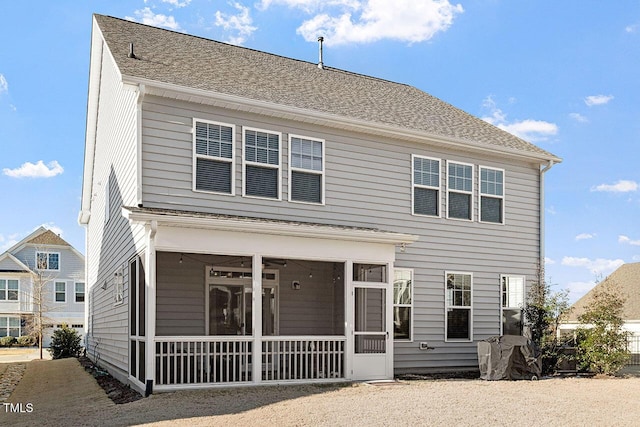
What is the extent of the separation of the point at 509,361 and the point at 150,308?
750 cm

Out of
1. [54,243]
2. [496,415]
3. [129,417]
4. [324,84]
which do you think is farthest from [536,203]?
[54,243]

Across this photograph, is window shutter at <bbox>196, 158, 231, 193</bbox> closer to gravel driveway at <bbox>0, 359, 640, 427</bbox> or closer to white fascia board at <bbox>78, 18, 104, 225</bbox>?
gravel driveway at <bbox>0, 359, 640, 427</bbox>

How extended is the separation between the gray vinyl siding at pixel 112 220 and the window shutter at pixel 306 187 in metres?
3.30

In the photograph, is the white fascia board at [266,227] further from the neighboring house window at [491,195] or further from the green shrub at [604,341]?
the green shrub at [604,341]

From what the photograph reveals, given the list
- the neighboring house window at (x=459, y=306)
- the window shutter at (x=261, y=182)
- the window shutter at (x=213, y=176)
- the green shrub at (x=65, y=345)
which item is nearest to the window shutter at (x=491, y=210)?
the neighboring house window at (x=459, y=306)

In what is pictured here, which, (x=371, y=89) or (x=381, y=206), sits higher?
(x=371, y=89)

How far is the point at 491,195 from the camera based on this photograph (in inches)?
629

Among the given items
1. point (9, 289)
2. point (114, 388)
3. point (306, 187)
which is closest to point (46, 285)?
point (9, 289)

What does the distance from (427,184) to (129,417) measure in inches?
350

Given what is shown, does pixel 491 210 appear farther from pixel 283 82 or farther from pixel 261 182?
pixel 261 182

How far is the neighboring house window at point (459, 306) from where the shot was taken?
15.1m

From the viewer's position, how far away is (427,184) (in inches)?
596

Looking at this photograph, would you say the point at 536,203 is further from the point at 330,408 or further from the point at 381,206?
the point at 330,408

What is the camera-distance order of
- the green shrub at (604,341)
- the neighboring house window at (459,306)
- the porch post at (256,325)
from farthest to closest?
the neighboring house window at (459,306)
the green shrub at (604,341)
the porch post at (256,325)
